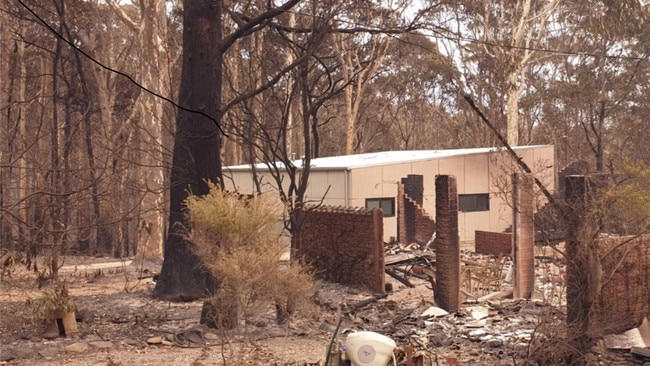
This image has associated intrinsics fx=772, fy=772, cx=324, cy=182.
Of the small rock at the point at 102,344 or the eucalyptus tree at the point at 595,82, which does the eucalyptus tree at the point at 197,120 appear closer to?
the small rock at the point at 102,344

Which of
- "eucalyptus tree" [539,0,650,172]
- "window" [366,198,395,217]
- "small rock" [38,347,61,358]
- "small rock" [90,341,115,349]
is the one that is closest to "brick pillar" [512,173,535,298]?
"small rock" [90,341,115,349]

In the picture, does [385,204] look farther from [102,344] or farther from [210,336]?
[102,344]

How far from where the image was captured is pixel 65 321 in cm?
1297

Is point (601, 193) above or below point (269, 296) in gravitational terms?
above

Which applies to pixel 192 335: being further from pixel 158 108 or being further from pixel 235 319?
pixel 158 108

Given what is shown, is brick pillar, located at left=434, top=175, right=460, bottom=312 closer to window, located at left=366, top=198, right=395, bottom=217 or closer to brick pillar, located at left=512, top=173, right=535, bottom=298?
brick pillar, located at left=512, top=173, right=535, bottom=298

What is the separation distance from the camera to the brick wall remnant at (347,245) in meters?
18.6

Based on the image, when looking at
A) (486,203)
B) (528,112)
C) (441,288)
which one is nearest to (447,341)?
(441,288)

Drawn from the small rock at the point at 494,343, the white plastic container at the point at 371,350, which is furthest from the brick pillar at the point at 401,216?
the white plastic container at the point at 371,350

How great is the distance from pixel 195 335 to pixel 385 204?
16790 mm

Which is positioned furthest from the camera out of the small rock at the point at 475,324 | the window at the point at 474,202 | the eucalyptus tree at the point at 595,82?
the eucalyptus tree at the point at 595,82

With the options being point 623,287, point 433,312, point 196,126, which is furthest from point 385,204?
point 623,287

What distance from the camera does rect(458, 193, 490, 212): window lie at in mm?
31312

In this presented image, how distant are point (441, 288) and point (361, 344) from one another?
23.2 feet
